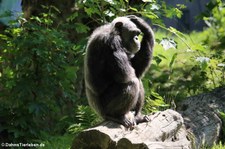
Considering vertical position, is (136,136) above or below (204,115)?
above

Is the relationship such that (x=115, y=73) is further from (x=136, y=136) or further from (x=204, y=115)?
(x=204, y=115)

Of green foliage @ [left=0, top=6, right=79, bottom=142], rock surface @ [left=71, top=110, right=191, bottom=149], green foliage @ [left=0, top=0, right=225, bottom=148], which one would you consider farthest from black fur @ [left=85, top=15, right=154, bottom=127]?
green foliage @ [left=0, top=6, right=79, bottom=142]

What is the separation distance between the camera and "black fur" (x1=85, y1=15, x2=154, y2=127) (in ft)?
19.0

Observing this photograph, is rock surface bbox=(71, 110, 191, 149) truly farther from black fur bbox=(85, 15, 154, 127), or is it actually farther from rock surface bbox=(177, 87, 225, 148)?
rock surface bbox=(177, 87, 225, 148)

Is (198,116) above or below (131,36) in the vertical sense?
below

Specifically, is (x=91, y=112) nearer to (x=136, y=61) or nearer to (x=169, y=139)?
(x=136, y=61)

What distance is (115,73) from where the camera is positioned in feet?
Result: 19.1

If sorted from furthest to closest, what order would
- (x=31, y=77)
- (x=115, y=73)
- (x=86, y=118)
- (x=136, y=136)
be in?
(x=86, y=118) → (x=31, y=77) → (x=115, y=73) → (x=136, y=136)

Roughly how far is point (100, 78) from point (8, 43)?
7.19ft

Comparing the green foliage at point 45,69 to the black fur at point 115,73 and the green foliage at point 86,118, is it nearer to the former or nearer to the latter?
the green foliage at point 86,118

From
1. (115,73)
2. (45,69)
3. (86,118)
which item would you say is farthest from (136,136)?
(45,69)

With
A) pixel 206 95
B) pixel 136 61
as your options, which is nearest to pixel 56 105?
pixel 136 61

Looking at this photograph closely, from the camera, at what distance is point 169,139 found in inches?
223

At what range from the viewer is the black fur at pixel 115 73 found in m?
5.78
